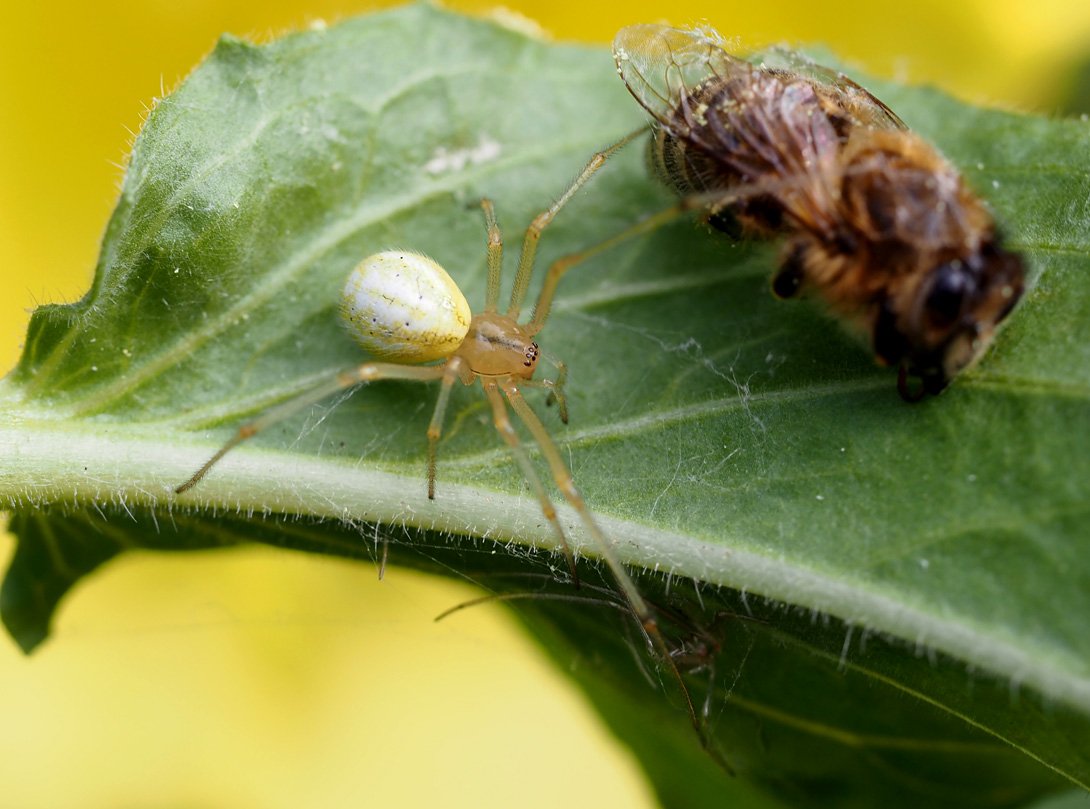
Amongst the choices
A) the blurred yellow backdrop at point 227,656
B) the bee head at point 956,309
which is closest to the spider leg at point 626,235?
the bee head at point 956,309

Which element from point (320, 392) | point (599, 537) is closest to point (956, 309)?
point (599, 537)

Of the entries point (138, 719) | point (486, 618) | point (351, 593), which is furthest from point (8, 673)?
point (486, 618)

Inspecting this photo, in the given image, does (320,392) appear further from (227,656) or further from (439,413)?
(227,656)

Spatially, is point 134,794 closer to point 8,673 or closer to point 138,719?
point 138,719

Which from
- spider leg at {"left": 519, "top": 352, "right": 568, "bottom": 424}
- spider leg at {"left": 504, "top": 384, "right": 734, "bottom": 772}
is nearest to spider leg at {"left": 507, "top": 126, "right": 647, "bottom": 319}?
spider leg at {"left": 519, "top": 352, "right": 568, "bottom": 424}

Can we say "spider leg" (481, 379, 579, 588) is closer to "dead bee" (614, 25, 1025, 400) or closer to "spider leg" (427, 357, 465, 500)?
"spider leg" (427, 357, 465, 500)
